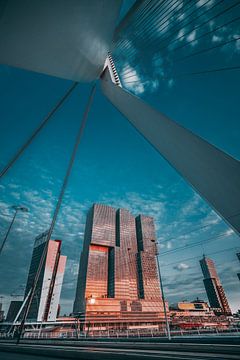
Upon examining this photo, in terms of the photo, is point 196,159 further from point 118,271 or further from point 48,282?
point 118,271

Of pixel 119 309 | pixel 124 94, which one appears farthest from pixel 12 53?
pixel 119 309

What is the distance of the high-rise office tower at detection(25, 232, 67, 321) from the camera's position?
93.1 m

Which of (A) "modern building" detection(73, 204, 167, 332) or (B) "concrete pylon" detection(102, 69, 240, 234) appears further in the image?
(A) "modern building" detection(73, 204, 167, 332)

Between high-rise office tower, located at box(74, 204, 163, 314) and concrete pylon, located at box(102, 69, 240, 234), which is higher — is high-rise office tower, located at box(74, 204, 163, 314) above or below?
above

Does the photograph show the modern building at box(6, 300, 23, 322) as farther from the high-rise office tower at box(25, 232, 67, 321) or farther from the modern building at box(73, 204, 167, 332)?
the modern building at box(73, 204, 167, 332)

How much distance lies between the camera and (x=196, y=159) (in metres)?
5.45

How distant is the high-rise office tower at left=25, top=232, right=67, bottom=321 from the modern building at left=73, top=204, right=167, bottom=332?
17005 millimetres

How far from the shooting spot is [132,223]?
170375mm

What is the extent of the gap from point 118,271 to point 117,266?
3152mm

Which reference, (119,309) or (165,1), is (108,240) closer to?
(119,309)

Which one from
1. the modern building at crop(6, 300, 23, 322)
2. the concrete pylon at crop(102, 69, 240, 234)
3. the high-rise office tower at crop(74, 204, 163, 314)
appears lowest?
the concrete pylon at crop(102, 69, 240, 234)

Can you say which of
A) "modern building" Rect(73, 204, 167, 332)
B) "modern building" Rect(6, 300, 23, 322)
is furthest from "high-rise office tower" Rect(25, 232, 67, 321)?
"modern building" Rect(6, 300, 23, 322)

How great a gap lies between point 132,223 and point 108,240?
107ft

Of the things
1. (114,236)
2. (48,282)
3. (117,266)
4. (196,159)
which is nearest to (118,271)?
(117,266)
